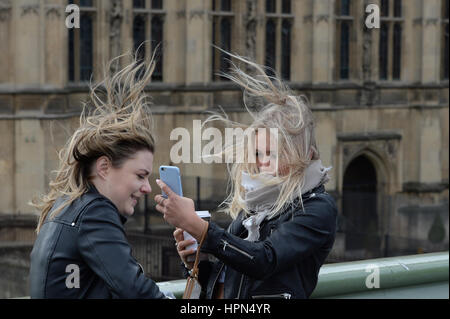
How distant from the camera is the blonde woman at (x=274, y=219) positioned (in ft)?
12.5

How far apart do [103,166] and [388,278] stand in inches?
74.1

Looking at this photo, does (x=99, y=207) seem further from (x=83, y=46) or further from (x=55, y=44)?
(x=83, y=46)

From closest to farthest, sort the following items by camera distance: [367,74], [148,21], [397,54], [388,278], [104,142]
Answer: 1. [104,142]
2. [388,278]
3. [148,21]
4. [367,74]
5. [397,54]

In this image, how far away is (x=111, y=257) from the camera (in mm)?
3326

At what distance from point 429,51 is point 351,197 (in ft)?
14.2

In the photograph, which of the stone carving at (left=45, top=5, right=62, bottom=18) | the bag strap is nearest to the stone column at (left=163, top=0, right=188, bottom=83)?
the stone carving at (left=45, top=5, right=62, bottom=18)

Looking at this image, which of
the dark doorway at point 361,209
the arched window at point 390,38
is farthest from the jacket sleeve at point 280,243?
the arched window at point 390,38

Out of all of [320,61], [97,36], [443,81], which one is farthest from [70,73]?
[443,81]

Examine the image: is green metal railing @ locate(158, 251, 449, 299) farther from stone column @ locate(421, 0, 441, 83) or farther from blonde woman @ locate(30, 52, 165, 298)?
stone column @ locate(421, 0, 441, 83)

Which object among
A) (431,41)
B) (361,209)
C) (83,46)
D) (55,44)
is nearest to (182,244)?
(55,44)

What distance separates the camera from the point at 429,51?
1069 inches

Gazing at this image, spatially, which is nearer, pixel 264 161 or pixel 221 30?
pixel 264 161

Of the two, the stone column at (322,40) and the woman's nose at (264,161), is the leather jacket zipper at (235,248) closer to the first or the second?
the woman's nose at (264,161)
